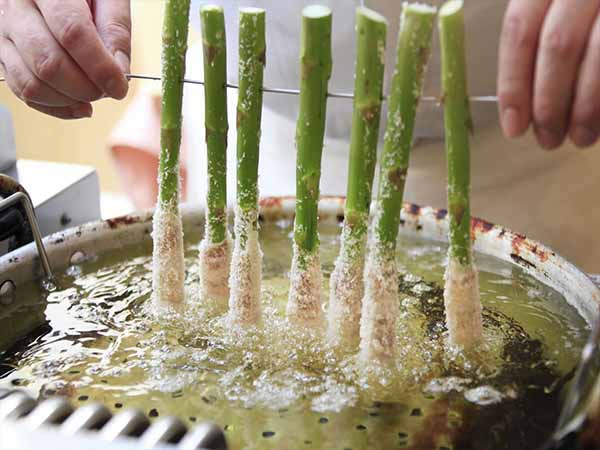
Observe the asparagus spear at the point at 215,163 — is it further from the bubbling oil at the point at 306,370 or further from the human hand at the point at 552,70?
the human hand at the point at 552,70

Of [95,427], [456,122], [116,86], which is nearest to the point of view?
[95,427]

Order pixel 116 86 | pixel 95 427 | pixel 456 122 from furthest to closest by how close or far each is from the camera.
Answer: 1. pixel 116 86
2. pixel 456 122
3. pixel 95 427

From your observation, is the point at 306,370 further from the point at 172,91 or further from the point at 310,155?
Answer: the point at 172,91

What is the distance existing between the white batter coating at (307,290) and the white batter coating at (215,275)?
0.09 m

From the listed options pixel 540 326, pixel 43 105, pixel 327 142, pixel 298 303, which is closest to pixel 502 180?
pixel 327 142

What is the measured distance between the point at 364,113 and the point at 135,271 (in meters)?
0.36

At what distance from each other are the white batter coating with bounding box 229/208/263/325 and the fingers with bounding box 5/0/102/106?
19 cm

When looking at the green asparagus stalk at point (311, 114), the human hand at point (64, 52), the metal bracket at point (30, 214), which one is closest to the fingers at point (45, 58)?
the human hand at point (64, 52)

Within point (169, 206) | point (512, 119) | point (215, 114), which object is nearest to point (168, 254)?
point (169, 206)

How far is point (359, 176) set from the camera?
625 mm

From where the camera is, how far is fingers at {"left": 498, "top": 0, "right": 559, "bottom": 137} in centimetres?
48

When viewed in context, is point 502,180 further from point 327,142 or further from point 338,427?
point 338,427

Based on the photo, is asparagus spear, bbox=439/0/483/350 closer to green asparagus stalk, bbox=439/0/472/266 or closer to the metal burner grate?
green asparagus stalk, bbox=439/0/472/266

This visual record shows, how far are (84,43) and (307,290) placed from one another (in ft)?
1.01
